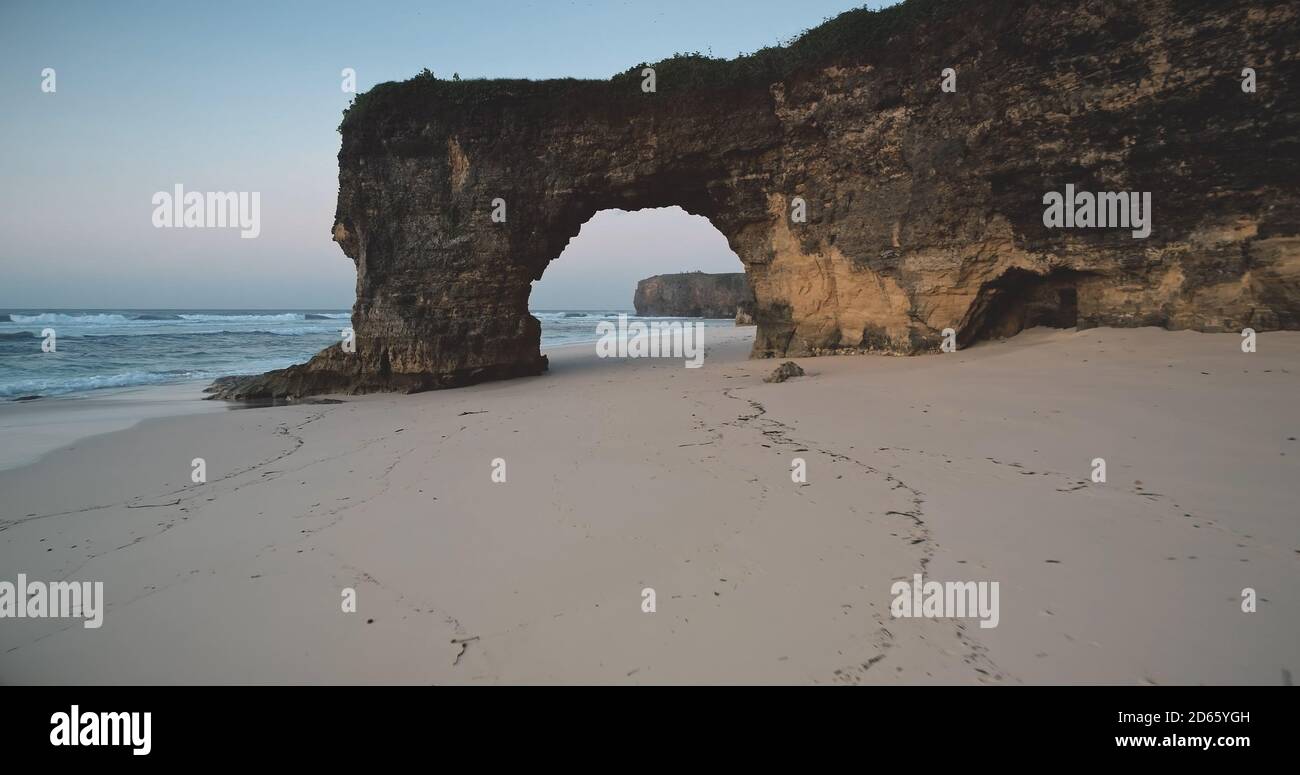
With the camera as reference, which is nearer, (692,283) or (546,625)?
(546,625)

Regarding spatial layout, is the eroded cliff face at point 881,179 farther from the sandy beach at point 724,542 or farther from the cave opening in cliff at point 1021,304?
the sandy beach at point 724,542

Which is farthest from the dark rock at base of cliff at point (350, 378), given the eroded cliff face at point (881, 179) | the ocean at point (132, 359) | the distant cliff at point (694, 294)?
the distant cliff at point (694, 294)

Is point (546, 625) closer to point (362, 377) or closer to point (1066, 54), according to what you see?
point (1066, 54)

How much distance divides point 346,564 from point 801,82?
450 inches

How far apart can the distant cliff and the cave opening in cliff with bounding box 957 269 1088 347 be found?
45.3 m

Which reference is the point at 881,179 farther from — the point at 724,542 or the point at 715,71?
the point at 724,542

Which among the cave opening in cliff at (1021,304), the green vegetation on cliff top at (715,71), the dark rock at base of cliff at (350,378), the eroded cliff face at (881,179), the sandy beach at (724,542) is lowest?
the sandy beach at (724,542)

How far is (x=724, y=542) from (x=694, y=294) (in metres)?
61.1

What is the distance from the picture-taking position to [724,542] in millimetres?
3771

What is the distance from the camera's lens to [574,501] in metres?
4.65

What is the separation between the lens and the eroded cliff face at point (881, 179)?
771 cm

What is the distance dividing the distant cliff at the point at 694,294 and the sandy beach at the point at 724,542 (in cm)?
5054
